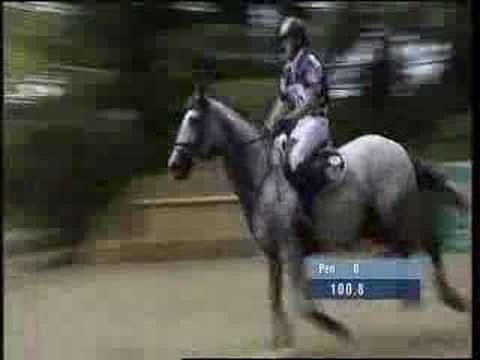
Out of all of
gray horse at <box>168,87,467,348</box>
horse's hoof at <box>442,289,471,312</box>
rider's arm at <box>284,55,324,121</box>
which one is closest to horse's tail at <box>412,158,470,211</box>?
gray horse at <box>168,87,467,348</box>

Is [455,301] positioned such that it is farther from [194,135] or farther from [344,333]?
[194,135]

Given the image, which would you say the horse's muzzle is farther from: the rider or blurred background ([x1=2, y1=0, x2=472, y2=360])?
the rider

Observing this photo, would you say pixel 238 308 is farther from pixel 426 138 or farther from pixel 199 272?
pixel 426 138

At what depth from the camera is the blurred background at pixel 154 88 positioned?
3949 millimetres

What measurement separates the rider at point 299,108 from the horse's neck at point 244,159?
8 centimetres

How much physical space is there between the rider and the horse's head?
0.73ft

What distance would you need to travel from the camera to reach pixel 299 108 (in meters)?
4.00

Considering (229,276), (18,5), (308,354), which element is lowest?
(308,354)

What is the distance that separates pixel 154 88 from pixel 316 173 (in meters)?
0.69

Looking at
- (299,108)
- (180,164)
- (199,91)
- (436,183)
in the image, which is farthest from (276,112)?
(436,183)

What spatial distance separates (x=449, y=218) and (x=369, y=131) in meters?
0.44

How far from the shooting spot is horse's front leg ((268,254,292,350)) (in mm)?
4004

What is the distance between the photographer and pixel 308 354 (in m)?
4.02

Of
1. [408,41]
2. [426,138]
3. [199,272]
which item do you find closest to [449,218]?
[426,138]
